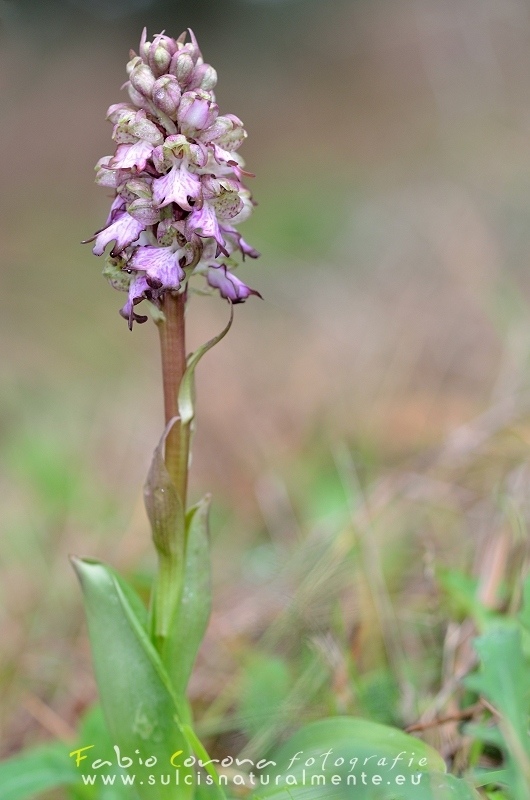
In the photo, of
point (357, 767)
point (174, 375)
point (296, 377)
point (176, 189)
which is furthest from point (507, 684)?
point (296, 377)

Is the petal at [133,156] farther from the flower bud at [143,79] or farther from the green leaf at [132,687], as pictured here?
the green leaf at [132,687]

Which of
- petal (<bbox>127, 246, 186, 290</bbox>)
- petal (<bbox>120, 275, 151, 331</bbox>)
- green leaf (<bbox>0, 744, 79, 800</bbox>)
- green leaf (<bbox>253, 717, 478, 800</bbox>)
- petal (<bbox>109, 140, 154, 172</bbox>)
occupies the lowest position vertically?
green leaf (<bbox>0, 744, 79, 800</bbox>)

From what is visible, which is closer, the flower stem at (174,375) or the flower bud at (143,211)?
the flower bud at (143,211)

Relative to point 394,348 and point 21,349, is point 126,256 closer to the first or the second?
point 394,348

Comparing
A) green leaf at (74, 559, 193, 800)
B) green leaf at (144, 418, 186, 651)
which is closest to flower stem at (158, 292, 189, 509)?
green leaf at (144, 418, 186, 651)

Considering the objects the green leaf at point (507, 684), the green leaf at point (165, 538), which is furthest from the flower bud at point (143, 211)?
the green leaf at point (507, 684)

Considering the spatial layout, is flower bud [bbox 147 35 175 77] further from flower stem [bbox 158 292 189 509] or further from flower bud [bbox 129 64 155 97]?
flower stem [bbox 158 292 189 509]

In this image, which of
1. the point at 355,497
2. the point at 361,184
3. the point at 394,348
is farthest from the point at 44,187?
the point at 355,497
